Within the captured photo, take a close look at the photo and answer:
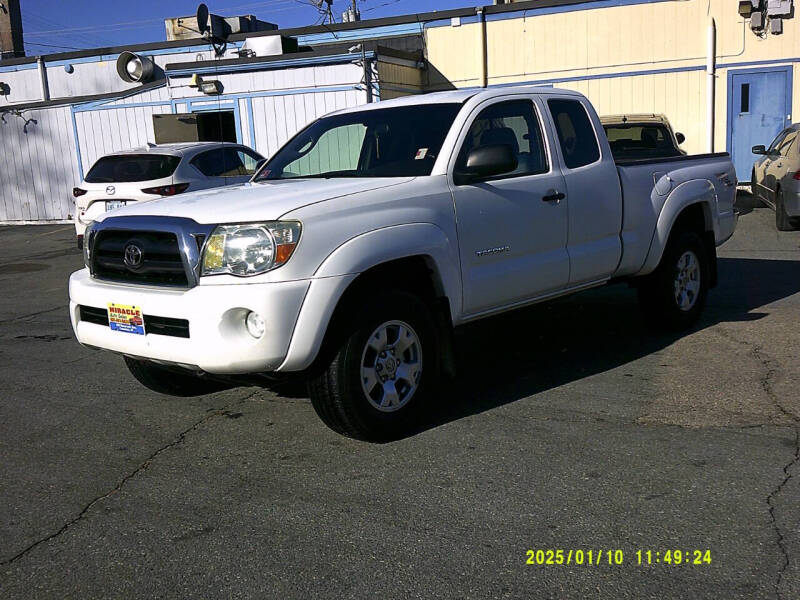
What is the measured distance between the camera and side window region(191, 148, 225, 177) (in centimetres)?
1169

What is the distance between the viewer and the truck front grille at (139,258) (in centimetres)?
421

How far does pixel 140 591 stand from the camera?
306 centimetres

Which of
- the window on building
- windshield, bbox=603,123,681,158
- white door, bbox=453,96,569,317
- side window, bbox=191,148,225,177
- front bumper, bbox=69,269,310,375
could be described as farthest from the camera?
the window on building

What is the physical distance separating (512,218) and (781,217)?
8854mm

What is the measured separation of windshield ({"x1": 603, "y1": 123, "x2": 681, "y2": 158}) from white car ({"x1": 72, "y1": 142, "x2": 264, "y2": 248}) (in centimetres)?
558

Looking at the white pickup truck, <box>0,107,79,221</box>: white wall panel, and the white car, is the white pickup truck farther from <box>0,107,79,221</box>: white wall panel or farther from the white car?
<box>0,107,79,221</box>: white wall panel

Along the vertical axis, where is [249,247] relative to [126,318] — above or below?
above

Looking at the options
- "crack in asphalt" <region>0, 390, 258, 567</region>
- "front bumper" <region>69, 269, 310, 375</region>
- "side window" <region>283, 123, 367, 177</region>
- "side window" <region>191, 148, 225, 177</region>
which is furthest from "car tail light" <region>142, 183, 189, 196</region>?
"front bumper" <region>69, 269, 310, 375</region>

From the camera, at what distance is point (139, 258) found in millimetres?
4352

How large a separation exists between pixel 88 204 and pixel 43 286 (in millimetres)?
1373

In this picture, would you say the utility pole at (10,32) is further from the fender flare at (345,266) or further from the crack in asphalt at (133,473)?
the fender flare at (345,266)

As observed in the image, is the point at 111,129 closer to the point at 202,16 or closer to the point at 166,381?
the point at 202,16

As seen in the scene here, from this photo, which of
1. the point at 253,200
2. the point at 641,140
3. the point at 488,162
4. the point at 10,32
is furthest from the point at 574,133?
the point at 10,32

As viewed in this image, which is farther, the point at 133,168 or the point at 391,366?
the point at 133,168
